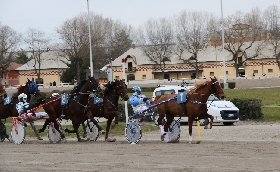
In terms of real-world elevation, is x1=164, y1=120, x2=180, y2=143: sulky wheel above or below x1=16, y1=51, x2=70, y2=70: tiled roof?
below

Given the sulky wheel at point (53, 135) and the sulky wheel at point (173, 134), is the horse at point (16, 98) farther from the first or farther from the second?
the sulky wheel at point (173, 134)

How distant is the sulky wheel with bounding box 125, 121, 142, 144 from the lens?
1930cm

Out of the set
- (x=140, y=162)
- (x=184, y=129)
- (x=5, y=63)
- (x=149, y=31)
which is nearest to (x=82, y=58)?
(x=5, y=63)

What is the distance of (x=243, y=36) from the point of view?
3378 inches

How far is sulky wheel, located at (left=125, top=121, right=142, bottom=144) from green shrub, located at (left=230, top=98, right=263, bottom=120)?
10.9 m

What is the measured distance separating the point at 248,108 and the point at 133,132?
11289 mm

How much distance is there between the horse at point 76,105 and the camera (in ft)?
69.2

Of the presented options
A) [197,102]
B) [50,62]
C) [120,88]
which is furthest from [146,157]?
[50,62]

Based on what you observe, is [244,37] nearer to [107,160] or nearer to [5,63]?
[5,63]

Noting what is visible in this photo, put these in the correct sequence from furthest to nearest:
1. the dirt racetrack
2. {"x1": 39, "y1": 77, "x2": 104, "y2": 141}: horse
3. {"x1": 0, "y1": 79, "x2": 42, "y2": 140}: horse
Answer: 1. {"x1": 0, "y1": 79, "x2": 42, "y2": 140}: horse
2. {"x1": 39, "y1": 77, "x2": 104, "y2": 141}: horse
3. the dirt racetrack

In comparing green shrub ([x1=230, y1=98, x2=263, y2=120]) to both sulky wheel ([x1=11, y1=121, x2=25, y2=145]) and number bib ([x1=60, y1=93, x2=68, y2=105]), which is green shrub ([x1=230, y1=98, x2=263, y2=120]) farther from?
sulky wheel ([x1=11, y1=121, x2=25, y2=145])

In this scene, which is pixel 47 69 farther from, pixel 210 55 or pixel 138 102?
pixel 138 102

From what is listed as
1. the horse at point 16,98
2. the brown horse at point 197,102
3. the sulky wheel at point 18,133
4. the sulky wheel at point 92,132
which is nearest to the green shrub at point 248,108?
the sulky wheel at point 92,132

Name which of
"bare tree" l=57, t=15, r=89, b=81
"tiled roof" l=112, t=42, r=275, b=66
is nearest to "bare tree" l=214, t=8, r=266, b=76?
"tiled roof" l=112, t=42, r=275, b=66
